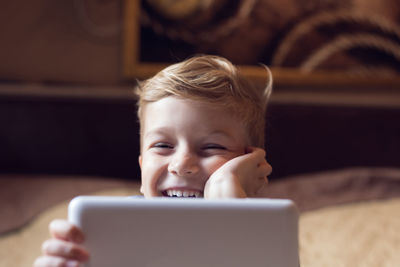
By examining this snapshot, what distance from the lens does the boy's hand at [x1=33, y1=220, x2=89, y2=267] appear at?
0.47 metres

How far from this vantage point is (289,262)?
19.2 inches

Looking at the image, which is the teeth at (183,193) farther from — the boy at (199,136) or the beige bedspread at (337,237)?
the beige bedspread at (337,237)

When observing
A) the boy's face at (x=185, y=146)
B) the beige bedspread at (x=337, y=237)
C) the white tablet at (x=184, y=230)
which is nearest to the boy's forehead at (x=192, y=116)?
the boy's face at (x=185, y=146)

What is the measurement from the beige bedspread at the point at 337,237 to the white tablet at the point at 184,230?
69cm

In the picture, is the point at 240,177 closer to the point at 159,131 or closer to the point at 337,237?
the point at 159,131

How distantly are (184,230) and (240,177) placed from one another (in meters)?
0.24

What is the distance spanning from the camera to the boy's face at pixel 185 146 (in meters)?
0.70

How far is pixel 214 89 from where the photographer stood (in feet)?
2.48

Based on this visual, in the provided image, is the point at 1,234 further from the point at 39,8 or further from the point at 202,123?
the point at 39,8

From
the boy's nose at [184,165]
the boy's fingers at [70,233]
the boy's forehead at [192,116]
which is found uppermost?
the boy's forehead at [192,116]

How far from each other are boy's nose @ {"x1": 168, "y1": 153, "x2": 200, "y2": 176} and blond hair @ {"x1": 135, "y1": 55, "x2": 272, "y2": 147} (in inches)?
4.0

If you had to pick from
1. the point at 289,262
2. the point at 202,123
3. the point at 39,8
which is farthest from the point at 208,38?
the point at 289,262

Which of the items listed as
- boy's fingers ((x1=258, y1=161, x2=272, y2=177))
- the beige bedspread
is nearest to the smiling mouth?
boy's fingers ((x1=258, y1=161, x2=272, y2=177))

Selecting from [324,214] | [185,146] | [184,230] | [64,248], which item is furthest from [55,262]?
[324,214]
